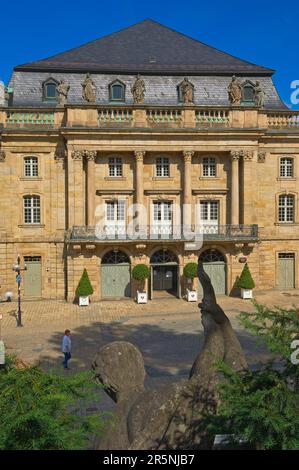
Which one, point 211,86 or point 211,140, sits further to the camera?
point 211,86

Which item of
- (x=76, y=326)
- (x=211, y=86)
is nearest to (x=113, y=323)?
(x=76, y=326)

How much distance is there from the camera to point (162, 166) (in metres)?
31.6

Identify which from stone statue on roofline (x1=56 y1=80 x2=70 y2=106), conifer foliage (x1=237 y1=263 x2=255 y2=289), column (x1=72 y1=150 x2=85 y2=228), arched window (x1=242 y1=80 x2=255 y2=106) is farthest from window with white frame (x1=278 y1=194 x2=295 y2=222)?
stone statue on roofline (x1=56 y1=80 x2=70 y2=106)

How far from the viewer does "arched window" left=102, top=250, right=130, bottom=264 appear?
1215 inches

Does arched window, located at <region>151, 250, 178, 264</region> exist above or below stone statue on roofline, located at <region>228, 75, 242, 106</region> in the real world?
below

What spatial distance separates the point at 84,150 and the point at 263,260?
14.6m

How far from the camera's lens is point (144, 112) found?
98.2ft

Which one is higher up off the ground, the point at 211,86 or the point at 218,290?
the point at 211,86

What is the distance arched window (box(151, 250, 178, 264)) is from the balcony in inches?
53.5

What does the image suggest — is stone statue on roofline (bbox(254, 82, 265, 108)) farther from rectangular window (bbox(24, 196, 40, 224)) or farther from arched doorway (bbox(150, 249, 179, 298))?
rectangular window (bbox(24, 196, 40, 224))

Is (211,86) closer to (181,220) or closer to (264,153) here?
(264,153)
